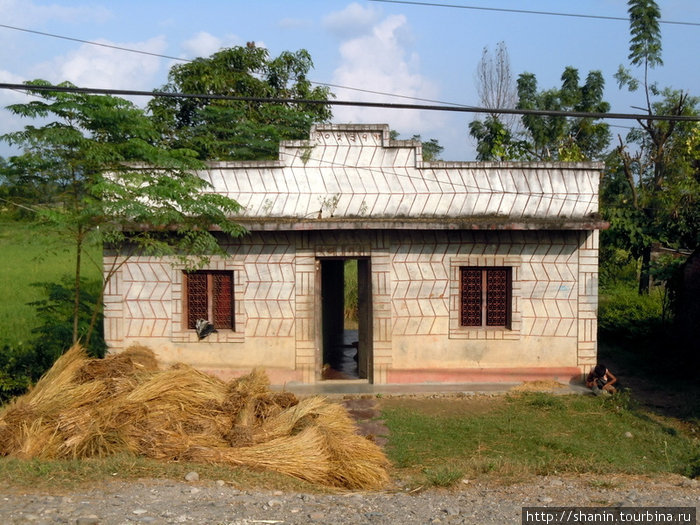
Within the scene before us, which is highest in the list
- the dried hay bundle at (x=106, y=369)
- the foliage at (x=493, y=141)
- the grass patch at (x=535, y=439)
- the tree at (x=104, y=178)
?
the foliage at (x=493, y=141)

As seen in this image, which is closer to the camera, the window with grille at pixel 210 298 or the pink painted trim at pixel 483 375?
the pink painted trim at pixel 483 375

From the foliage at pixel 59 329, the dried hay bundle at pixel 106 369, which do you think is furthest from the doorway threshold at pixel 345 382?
the foliage at pixel 59 329

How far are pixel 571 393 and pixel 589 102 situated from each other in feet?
67.4

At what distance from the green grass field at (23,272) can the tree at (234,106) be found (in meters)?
5.01

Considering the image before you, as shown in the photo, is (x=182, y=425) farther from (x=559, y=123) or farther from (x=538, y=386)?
(x=559, y=123)

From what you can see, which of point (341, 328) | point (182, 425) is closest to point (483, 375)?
point (341, 328)

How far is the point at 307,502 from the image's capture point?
6500mm

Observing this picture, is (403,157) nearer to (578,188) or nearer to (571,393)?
(578,188)

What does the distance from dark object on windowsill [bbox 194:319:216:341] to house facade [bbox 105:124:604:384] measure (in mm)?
89

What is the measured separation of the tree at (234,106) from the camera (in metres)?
21.8

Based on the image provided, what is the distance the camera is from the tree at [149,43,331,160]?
71.6 ft

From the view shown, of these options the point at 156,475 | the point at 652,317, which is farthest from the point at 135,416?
the point at 652,317

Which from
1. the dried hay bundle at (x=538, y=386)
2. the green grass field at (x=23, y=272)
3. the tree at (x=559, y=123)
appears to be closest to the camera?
the green grass field at (x=23, y=272)

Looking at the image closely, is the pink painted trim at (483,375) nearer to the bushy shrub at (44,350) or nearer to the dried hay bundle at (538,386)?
the dried hay bundle at (538,386)
